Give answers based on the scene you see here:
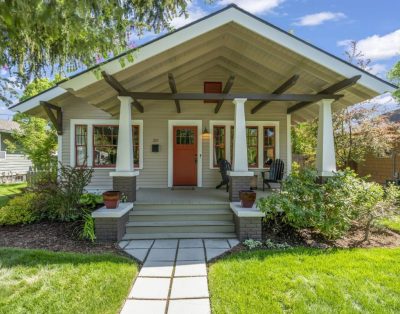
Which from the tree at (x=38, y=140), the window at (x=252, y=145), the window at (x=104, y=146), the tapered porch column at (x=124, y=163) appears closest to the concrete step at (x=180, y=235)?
the tapered porch column at (x=124, y=163)

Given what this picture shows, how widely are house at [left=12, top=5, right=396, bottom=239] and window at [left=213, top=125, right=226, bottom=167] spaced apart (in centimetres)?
3

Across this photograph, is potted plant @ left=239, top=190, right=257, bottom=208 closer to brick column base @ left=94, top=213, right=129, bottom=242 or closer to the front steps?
the front steps

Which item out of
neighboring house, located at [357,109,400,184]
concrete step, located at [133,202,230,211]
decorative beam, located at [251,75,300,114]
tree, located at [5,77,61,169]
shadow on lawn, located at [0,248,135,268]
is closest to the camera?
shadow on lawn, located at [0,248,135,268]

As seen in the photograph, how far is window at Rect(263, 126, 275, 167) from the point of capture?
8.58 m

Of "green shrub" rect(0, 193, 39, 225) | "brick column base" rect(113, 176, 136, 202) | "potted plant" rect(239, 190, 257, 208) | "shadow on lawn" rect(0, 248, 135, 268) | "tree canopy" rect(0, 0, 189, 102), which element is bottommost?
"shadow on lawn" rect(0, 248, 135, 268)

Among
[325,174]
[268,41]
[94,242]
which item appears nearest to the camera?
[94,242]

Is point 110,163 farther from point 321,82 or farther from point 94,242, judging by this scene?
point 321,82

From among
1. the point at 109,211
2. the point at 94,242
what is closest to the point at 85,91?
the point at 109,211

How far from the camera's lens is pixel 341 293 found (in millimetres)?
3025

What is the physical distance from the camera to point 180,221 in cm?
545

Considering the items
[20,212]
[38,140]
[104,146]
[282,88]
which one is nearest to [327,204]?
[282,88]

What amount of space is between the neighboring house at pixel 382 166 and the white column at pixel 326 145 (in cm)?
650

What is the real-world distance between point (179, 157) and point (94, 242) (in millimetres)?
4123

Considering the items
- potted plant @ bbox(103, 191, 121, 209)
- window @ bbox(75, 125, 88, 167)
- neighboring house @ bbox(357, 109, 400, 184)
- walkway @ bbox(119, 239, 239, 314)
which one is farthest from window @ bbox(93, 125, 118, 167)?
neighboring house @ bbox(357, 109, 400, 184)
